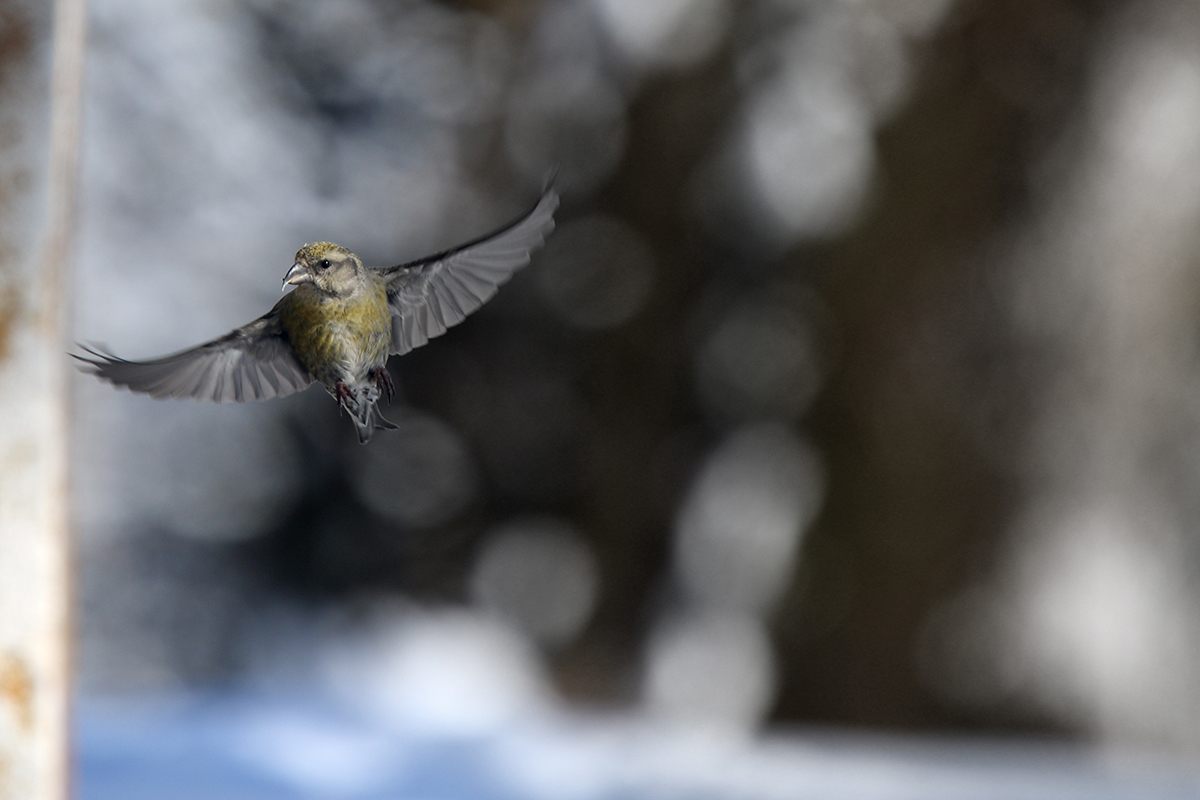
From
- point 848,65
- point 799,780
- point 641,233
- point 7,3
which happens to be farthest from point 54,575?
point 848,65

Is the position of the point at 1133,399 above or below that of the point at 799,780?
above

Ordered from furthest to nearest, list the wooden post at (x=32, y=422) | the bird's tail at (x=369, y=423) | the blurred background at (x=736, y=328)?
the blurred background at (x=736, y=328), the wooden post at (x=32, y=422), the bird's tail at (x=369, y=423)

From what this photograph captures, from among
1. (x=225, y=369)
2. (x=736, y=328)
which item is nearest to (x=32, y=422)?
(x=225, y=369)

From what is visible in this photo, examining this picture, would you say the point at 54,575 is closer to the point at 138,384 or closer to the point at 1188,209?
the point at 138,384

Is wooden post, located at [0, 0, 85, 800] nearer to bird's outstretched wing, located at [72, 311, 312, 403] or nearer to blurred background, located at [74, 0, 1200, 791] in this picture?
bird's outstretched wing, located at [72, 311, 312, 403]

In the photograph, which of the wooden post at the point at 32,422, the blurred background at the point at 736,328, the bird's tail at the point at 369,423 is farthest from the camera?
the blurred background at the point at 736,328

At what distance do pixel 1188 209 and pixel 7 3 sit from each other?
1.56 metres

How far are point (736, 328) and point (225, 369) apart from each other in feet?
4.75

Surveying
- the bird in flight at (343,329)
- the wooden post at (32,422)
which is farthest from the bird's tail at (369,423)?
the wooden post at (32,422)

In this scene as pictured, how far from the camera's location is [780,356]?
61.0 inches

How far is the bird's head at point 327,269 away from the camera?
143 mm

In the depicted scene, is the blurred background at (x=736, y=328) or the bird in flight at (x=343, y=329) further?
the blurred background at (x=736, y=328)

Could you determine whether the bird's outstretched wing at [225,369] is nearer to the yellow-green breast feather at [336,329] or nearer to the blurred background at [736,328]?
the yellow-green breast feather at [336,329]

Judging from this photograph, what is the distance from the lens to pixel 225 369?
6.0 inches
